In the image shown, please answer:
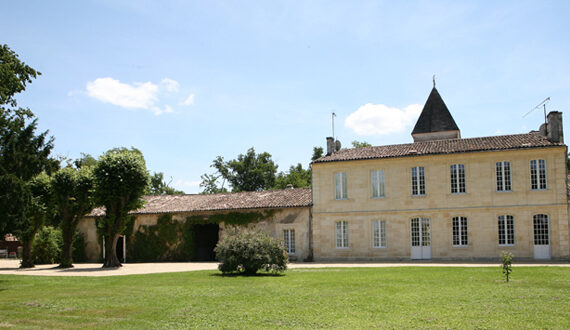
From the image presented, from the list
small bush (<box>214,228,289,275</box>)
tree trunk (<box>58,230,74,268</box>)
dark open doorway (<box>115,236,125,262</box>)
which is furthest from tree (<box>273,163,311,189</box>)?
small bush (<box>214,228,289,275</box>)

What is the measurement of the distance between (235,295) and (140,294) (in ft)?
8.45

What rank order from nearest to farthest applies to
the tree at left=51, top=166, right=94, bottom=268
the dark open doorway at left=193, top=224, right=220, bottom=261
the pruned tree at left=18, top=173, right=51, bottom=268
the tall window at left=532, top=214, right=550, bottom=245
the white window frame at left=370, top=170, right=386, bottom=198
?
the tall window at left=532, top=214, right=550, bottom=245 → the pruned tree at left=18, top=173, right=51, bottom=268 → the tree at left=51, top=166, right=94, bottom=268 → the white window frame at left=370, top=170, right=386, bottom=198 → the dark open doorway at left=193, top=224, right=220, bottom=261

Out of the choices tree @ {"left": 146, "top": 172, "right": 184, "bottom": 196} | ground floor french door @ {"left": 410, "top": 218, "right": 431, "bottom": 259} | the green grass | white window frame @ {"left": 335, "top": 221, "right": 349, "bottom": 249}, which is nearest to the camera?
the green grass

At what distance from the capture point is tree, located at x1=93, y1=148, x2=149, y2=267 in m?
26.1

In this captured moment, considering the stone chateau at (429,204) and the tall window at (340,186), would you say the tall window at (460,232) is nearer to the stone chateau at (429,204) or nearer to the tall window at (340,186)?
the stone chateau at (429,204)

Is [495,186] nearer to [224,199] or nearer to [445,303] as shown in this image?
[224,199]

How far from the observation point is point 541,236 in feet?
88.6

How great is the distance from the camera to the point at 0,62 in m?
15.5

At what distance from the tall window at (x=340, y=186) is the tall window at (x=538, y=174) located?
1023 cm

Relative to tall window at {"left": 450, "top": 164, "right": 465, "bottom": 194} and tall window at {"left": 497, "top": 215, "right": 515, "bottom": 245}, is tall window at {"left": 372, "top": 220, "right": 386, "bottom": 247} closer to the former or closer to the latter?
tall window at {"left": 450, "top": 164, "right": 465, "bottom": 194}

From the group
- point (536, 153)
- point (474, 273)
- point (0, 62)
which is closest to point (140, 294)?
point (0, 62)

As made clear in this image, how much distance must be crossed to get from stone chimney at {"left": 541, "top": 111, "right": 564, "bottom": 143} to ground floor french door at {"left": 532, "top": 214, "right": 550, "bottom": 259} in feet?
13.7

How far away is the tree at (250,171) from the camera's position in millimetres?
62656

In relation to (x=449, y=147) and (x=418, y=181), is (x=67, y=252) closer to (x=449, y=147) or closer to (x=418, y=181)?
(x=418, y=181)
